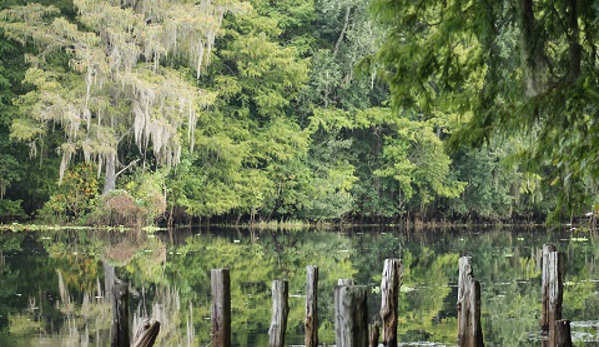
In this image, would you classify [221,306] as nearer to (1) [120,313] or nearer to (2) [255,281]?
(1) [120,313]

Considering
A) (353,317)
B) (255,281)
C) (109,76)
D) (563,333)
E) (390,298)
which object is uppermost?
(109,76)

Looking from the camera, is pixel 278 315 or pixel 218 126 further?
pixel 218 126

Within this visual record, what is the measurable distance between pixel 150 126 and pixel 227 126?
682 centimetres

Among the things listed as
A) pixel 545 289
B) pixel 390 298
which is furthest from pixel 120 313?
pixel 545 289

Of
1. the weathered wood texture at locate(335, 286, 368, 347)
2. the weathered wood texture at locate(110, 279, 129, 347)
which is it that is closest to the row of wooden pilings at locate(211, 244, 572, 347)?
the weathered wood texture at locate(110, 279, 129, 347)

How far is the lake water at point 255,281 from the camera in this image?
14742mm

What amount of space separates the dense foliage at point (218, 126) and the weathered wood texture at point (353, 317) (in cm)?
1683

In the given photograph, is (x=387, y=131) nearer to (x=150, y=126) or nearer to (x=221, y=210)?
(x=221, y=210)

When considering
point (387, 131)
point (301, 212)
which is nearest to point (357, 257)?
point (301, 212)

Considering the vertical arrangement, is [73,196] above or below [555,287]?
above

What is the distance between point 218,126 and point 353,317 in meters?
36.3

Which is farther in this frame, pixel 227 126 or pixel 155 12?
pixel 227 126

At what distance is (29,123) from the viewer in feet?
121

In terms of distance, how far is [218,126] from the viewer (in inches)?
1715
